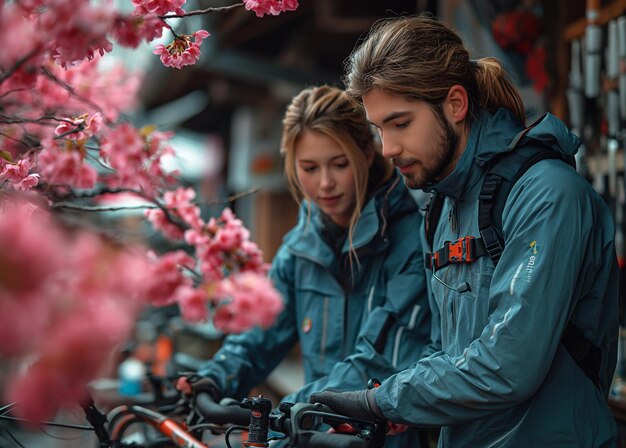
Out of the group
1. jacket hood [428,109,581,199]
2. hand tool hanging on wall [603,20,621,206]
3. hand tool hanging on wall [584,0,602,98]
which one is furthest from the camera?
hand tool hanging on wall [584,0,602,98]

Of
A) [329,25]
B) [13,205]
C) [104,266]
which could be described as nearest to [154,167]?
[13,205]

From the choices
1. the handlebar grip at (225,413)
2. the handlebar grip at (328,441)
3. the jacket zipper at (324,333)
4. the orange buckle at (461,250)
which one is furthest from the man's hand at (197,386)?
the orange buckle at (461,250)

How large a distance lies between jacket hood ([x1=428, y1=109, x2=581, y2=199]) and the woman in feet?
1.89

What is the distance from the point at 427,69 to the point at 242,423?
134 centimetres

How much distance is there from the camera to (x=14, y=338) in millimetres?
1150

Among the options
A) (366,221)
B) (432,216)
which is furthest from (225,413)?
(432,216)

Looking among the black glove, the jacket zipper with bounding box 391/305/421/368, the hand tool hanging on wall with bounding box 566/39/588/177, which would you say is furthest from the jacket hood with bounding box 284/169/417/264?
the hand tool hanging on wall with bounding box 566/39/588/177

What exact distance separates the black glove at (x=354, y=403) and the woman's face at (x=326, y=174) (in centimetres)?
93

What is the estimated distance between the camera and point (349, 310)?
9.52 ft

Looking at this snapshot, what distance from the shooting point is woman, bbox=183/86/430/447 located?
8.86 feet

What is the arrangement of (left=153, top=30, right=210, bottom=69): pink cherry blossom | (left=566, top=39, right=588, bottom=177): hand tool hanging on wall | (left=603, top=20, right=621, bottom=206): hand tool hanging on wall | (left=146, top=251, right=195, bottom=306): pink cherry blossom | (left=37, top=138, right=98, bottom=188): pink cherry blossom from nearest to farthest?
(left=146, top=251, right=195, bottom=306): pink cherry blossom
(left=37, top=138, right=98, bottom=188): pink cherry blossom
(left=153, top=30, right=210, bottom=69): pink cherry blossom
(left=603, top=20, right=621, bottom=206): hand tool hanging on wall
(left=566, top=39, right=588, bottom=177): hand tool hanging on wall

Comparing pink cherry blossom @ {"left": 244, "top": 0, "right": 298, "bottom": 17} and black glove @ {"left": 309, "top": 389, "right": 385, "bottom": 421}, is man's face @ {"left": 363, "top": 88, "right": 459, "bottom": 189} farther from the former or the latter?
black glove @ {"left": 309, "top": 389, "right": 385, "bottom": 421}

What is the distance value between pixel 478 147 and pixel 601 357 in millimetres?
714

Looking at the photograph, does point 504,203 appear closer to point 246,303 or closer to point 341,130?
point 246,303
